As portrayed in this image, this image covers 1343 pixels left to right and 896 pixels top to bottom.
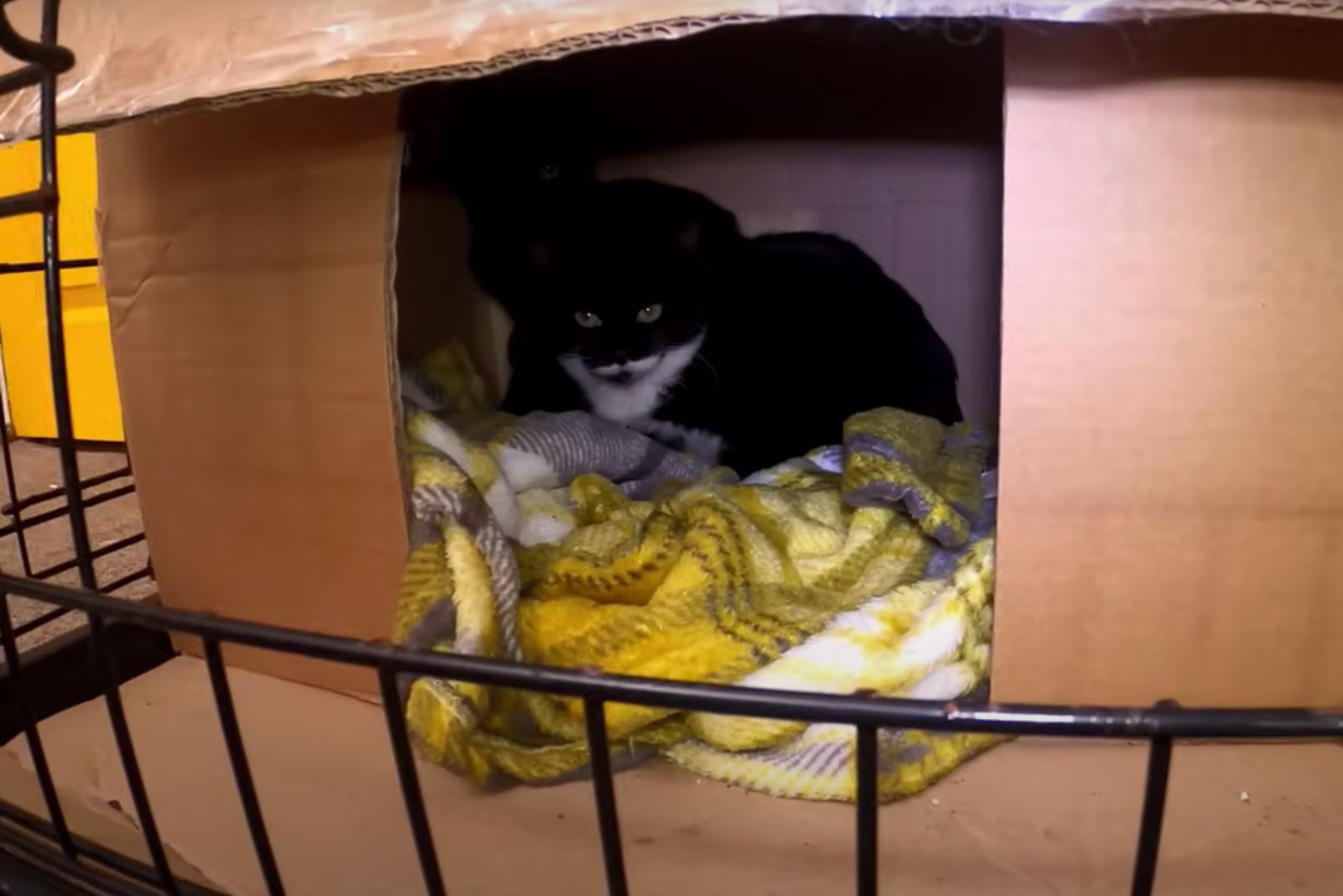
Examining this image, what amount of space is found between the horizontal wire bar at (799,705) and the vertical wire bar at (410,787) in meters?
0.03

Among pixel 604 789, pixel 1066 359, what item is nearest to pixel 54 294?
pixel 604 789

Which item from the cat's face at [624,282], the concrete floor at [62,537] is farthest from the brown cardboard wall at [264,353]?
the cat's face at [624,282]

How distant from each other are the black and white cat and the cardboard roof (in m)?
0.59

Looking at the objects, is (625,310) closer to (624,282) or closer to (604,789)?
(624,282)

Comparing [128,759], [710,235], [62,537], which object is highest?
[710,235]

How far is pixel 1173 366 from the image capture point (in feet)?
1.58

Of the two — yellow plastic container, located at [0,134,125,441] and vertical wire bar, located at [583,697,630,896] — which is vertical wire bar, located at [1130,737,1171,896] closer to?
vertical wire bar, located at [583,697,630,896]

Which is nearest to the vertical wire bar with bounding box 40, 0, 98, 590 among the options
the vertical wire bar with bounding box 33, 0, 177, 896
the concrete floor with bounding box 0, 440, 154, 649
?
the vertical wire bar with bounding box 33, 0, 177, 896

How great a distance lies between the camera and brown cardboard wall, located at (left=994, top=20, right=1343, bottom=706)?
1.49 ft

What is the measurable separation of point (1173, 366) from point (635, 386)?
77 centimetres

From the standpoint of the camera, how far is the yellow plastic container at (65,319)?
64.5 inches

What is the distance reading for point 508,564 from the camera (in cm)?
61

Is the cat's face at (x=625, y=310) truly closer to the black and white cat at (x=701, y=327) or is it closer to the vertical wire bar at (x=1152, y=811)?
the black and white cat at (x=701, y=327)

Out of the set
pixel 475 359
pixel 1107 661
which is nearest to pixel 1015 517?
pixel 1107 661
